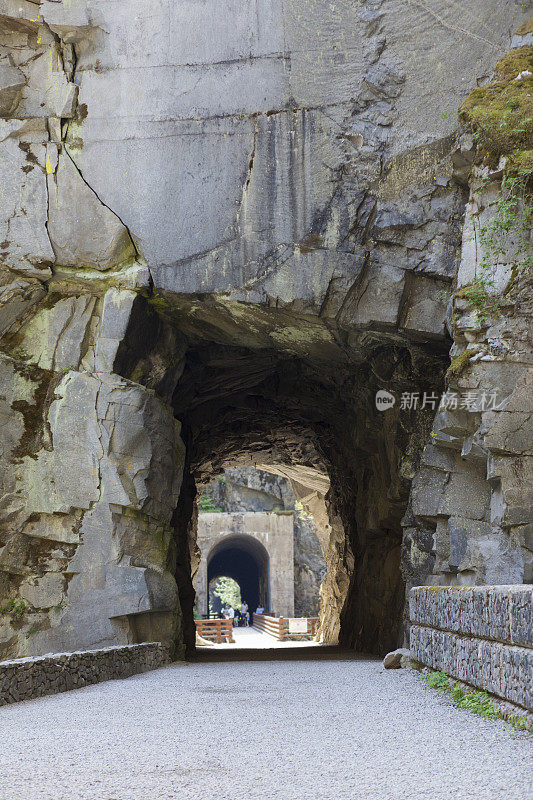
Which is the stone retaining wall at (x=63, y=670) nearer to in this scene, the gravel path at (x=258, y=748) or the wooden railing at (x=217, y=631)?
the gravel path at (x=258, y=748)

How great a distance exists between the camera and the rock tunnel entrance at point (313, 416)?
10359 millimetres

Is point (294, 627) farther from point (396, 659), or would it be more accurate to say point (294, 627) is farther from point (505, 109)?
point (505, 109)

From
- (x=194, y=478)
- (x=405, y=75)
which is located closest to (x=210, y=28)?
(x=405, y=75)

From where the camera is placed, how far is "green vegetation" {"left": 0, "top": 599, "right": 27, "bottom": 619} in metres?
9.32

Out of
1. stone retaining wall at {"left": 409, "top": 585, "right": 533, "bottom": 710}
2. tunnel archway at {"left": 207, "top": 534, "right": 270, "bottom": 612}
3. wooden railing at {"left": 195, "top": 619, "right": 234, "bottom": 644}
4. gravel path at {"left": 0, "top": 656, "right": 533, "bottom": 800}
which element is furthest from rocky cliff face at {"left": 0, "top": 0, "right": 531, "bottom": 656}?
tunnel archway at {"left": 207, "top": 534, "right": 270, "bottom": 612}

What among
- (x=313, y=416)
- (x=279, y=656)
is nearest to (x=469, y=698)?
(x=279, y=656)

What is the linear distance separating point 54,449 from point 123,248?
268 cm

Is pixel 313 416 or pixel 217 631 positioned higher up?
pixel 313 416

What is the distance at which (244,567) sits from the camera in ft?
125

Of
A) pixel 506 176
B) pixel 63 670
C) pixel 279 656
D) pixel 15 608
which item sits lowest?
pixel 279 656

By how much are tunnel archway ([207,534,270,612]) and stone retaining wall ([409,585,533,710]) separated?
85.5ft

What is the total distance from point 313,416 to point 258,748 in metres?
12.4

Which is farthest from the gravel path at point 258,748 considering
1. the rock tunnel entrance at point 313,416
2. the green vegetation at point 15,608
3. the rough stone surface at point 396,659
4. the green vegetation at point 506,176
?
the rock tunnel entrance at point 313,416

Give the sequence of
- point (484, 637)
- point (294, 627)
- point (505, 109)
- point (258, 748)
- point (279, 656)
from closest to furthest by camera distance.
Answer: point (258, 748) < point (484, 637) < point (505, 109) < point (279, 656) < point (294, 627)
